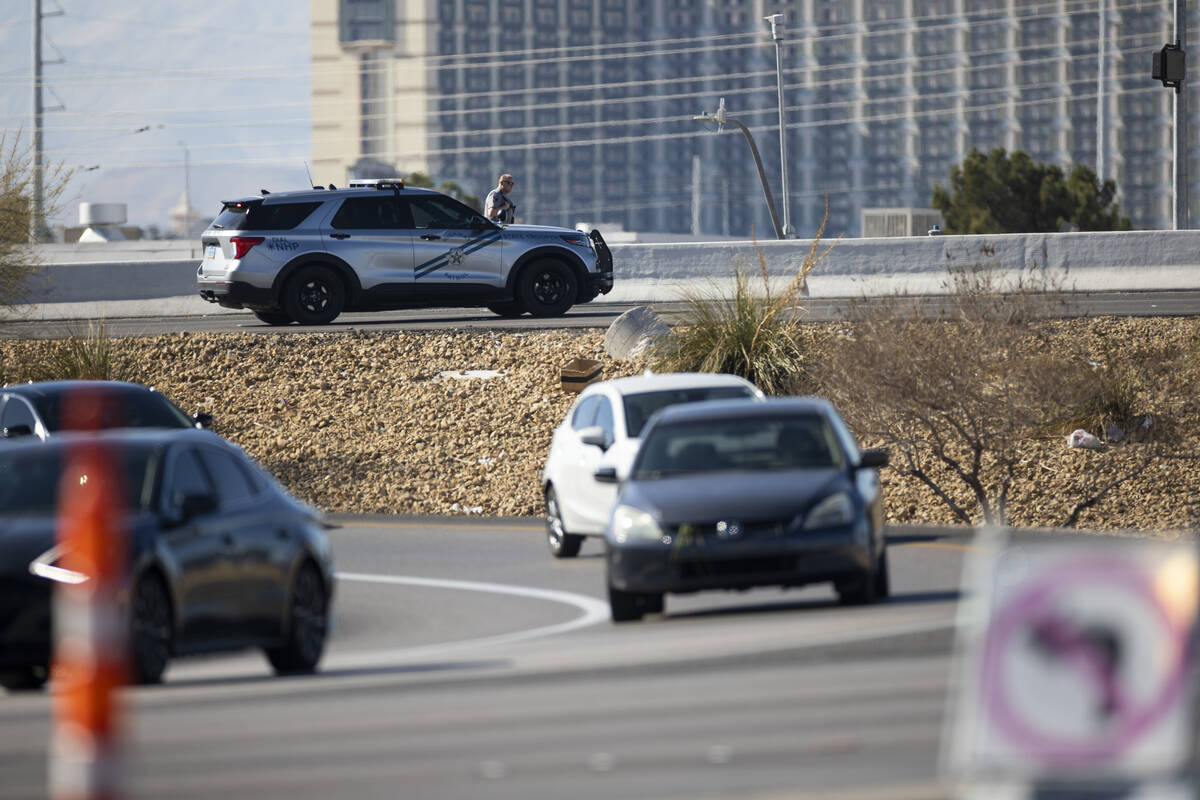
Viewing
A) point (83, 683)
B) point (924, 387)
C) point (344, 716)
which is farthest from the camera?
point (924, 387)

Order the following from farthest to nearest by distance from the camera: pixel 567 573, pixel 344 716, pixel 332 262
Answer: pixel 332 262 < pixel 567 573 < pixel 344 716

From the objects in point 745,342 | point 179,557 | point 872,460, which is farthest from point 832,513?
point 745,342

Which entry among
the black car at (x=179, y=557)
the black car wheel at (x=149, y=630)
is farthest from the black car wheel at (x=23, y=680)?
the black car wheel at (x=149, y=630)

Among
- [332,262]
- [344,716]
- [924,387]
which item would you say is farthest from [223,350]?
[344,716]

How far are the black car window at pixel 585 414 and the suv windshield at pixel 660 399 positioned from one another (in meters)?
0.54

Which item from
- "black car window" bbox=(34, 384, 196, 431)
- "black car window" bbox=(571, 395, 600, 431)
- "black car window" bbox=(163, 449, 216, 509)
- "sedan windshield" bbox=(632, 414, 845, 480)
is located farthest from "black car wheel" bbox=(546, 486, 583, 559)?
"black car window" bbox=(163, 449, 216, 509)

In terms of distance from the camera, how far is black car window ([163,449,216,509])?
10484 millimetres

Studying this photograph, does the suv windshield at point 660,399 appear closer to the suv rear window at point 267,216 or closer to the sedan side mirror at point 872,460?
the sedan side mirror at point 872,460

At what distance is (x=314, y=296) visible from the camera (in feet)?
91.4

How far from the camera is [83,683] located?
Answer: 5.19m

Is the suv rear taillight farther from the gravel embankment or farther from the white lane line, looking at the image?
the white lane line

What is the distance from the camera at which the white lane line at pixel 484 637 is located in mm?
11867

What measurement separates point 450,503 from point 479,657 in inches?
468

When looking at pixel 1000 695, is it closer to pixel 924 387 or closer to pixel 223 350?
pixel 924 387
